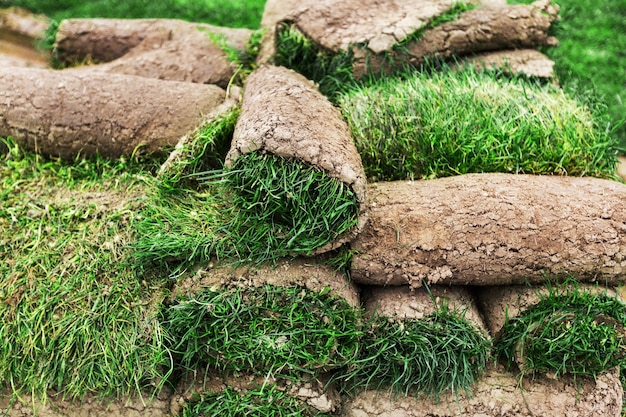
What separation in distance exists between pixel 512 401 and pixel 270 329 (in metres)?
1.02

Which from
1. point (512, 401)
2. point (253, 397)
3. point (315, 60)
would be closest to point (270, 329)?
point (253, 397)

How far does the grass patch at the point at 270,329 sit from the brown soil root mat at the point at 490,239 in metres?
0.24

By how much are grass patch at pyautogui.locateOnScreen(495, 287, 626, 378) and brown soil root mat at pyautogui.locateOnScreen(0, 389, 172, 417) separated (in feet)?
4.67

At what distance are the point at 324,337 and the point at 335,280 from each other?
229 mm

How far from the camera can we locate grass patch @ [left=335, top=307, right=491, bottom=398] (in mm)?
2258

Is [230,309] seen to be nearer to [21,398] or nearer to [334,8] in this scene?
[21,398]

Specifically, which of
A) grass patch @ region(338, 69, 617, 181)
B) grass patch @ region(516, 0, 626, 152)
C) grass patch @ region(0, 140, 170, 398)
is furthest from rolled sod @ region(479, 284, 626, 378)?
grass patch @ region(516, 0, 626, 152)

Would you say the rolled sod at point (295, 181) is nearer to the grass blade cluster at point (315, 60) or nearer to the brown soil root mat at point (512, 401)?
the brown soil root mat at point (512, 401)

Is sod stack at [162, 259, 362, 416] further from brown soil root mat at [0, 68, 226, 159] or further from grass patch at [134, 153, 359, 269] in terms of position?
brown soil root mat at [0, 68, 226, 159]

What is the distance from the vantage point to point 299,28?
10.6ft

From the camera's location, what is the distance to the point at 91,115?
9.20 ft

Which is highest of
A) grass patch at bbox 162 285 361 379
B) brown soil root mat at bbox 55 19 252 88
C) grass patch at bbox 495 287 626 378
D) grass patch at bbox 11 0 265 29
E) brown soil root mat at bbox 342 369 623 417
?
brown soil root mat at bbox 55 19 252 88

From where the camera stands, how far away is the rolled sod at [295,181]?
2.15 metres

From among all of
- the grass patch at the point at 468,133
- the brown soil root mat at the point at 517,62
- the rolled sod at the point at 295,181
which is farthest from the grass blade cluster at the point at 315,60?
the rolled sod at the point at 295,181
